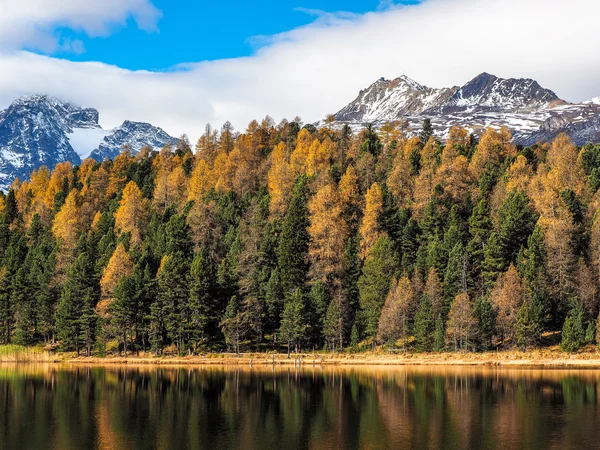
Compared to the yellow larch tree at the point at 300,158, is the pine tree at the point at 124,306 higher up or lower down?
lower down

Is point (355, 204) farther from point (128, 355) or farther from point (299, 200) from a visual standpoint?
point (128, 355)

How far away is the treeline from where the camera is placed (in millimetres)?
125312

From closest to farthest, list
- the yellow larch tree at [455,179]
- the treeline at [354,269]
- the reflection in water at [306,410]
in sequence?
the reflection in water at [306,410]
the treeline at [354,269]
the yellow larch tree at [455,179]

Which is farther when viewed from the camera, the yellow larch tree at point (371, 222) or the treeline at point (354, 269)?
the yellow larch tree at point (371, 222)

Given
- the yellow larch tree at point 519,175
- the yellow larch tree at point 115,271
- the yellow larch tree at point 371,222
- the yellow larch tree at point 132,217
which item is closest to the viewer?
the yellow larch tree at point 115,271

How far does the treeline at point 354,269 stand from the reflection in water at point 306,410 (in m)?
20.5

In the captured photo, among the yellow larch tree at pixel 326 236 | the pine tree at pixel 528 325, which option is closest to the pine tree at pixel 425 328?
the pine tree at pixel 528 325

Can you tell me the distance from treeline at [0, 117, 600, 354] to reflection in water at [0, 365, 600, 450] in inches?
809

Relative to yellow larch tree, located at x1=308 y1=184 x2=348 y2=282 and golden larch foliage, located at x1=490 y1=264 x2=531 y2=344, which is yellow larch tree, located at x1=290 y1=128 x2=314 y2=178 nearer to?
yellow larch tree, located at x1=308 y1=184 x2=348 y2=282

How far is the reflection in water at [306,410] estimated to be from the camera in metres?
57.6

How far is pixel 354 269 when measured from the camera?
14250 cm

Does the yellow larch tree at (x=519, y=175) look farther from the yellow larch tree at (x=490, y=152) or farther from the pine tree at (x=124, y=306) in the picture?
the pine tree at (x=124, y=306)

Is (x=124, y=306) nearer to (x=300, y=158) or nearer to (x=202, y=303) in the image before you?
(x=202, y=303)

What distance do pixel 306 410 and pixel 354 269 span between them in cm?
7115
